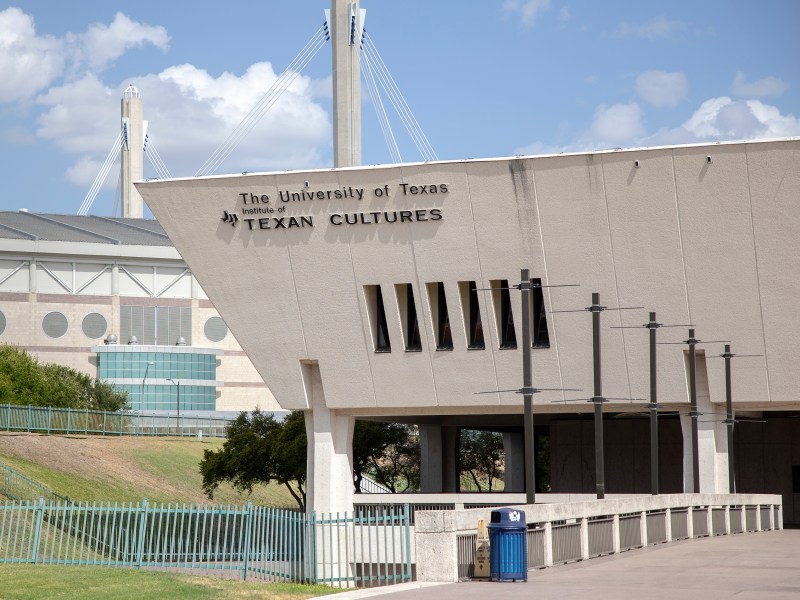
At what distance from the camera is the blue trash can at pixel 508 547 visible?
20109mm

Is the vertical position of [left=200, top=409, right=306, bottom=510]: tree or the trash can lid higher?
[left=200, top=409, right=306, bottom=510]: tree

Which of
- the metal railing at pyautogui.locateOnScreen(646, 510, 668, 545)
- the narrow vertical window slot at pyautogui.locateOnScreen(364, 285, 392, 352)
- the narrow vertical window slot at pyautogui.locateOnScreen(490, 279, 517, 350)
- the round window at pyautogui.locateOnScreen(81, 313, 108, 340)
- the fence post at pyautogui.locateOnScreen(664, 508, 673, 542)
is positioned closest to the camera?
the metal railing at pyautogui.locateOnScreen(646, 510, 668, 545)

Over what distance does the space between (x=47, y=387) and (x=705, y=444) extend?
52.3 meters

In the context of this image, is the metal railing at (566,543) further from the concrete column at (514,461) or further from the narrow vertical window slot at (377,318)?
the concrete column at (514,461)

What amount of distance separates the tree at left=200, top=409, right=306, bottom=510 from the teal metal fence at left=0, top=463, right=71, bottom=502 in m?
18.7

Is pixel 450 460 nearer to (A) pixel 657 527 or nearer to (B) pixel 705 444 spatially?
(B) pixel 705 444

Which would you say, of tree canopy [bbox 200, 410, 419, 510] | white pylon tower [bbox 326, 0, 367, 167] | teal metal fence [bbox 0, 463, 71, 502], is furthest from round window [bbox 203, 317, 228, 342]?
teal metal fence [bbox 0, 463, 71, 502]

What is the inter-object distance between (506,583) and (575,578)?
1285 millimetres

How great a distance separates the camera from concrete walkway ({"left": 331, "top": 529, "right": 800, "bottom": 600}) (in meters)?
17.8

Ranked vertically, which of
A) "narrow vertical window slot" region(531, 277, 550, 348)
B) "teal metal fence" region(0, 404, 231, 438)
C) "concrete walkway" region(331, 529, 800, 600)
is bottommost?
"concrete walkway" region(331, 529, 800, 600)

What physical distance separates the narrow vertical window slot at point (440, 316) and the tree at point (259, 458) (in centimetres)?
2270

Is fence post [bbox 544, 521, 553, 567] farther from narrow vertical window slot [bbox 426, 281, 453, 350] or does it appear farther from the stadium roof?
the stadium roof

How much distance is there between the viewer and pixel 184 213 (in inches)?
1864

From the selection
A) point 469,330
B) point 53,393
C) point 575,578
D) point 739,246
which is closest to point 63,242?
point 53,393
